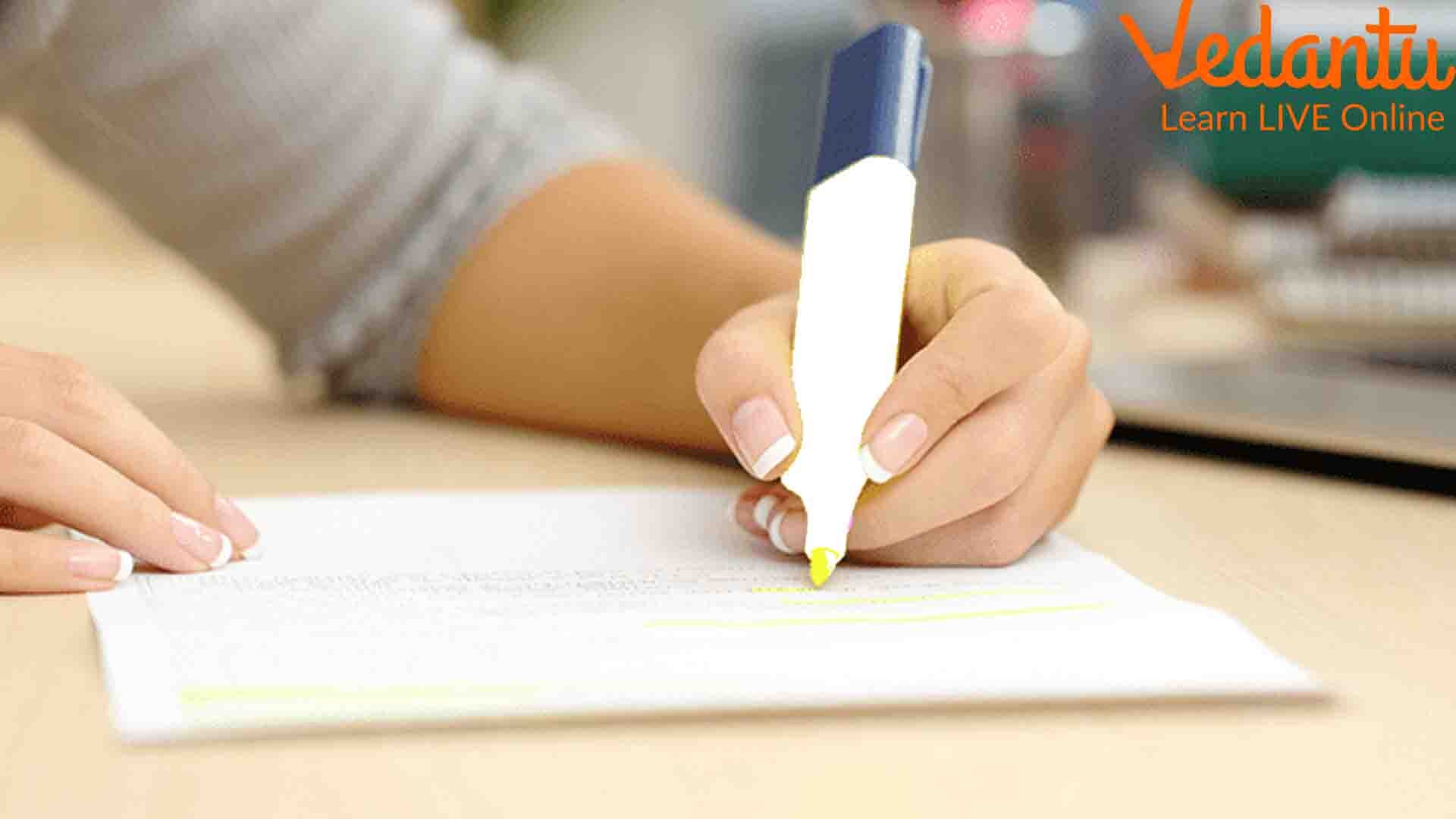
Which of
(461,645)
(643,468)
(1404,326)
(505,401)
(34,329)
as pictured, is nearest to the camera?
(461,645)

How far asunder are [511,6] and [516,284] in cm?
140

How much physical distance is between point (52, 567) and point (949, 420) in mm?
225

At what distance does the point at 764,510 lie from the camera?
0.44 m

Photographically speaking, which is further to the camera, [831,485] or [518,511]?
[518,511]

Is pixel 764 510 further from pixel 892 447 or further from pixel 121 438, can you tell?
pixel 121 438

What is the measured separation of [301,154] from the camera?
0.71m

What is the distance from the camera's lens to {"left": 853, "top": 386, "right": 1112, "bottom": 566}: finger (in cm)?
43

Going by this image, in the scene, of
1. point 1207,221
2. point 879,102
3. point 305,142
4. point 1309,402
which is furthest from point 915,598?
point 1207,221

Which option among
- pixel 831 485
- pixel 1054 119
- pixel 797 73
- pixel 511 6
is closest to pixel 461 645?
pixel 831 485

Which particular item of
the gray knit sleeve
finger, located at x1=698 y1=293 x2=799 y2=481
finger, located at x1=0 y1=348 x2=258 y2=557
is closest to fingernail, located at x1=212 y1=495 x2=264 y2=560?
finger, located at x1=0 y1=348 x2=258 y2=557

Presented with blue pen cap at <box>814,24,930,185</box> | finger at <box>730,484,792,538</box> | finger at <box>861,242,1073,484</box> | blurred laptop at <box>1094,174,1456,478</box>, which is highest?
blue pen cap at <box>814,24,930,185</box>

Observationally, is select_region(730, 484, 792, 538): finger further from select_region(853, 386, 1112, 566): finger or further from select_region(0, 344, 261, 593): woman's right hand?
select_region(0, 344, 261, 593): woman's right hand

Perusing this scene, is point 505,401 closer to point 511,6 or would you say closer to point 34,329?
point 34,329

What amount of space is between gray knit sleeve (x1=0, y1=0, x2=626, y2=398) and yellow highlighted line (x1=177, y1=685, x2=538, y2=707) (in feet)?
1.50
